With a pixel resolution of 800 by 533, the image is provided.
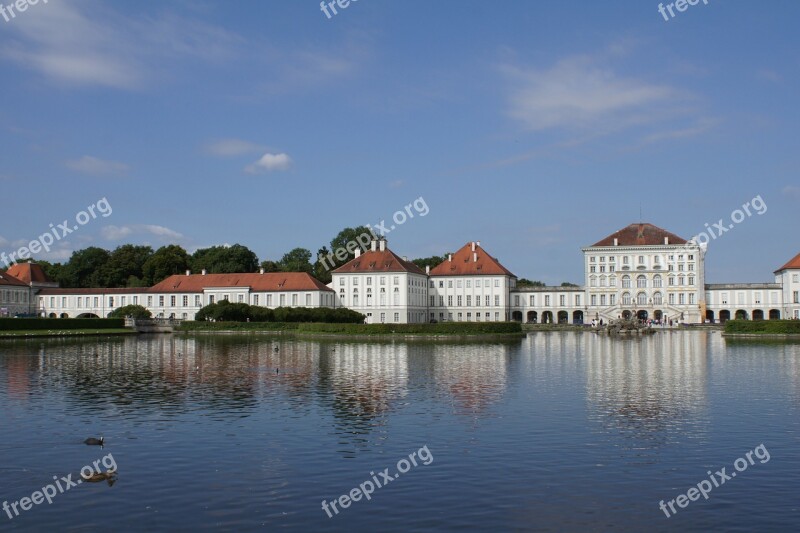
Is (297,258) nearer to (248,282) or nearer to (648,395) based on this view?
(248,282)

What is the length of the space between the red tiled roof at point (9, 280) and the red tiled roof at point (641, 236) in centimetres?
7260

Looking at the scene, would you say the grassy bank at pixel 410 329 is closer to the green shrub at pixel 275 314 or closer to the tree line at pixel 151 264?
the green shrub at pixel 275 314

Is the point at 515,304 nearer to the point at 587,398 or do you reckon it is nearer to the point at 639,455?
the point at 587,398

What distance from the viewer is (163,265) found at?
Answer: 109375 mm

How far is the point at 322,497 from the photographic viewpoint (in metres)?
13.0

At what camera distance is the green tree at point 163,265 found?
109m

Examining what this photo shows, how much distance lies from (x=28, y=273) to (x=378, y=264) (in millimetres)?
46628

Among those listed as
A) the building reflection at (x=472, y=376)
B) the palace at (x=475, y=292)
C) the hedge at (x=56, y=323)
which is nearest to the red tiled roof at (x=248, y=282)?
the palace at (x=475, y=292)

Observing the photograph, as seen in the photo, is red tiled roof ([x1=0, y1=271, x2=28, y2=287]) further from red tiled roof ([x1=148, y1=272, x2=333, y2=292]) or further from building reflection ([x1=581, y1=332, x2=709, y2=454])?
building reflection ([x1=581, y1=332, x2=709, y2=454])

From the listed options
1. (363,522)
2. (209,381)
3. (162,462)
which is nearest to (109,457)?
(162,462)

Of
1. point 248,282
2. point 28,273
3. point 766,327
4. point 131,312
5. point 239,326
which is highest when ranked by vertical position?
point 28,273

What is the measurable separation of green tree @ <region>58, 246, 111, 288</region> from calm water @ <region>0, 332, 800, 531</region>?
83.1 m

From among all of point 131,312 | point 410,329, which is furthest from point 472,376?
point 131,312

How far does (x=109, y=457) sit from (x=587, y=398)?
14.3m
